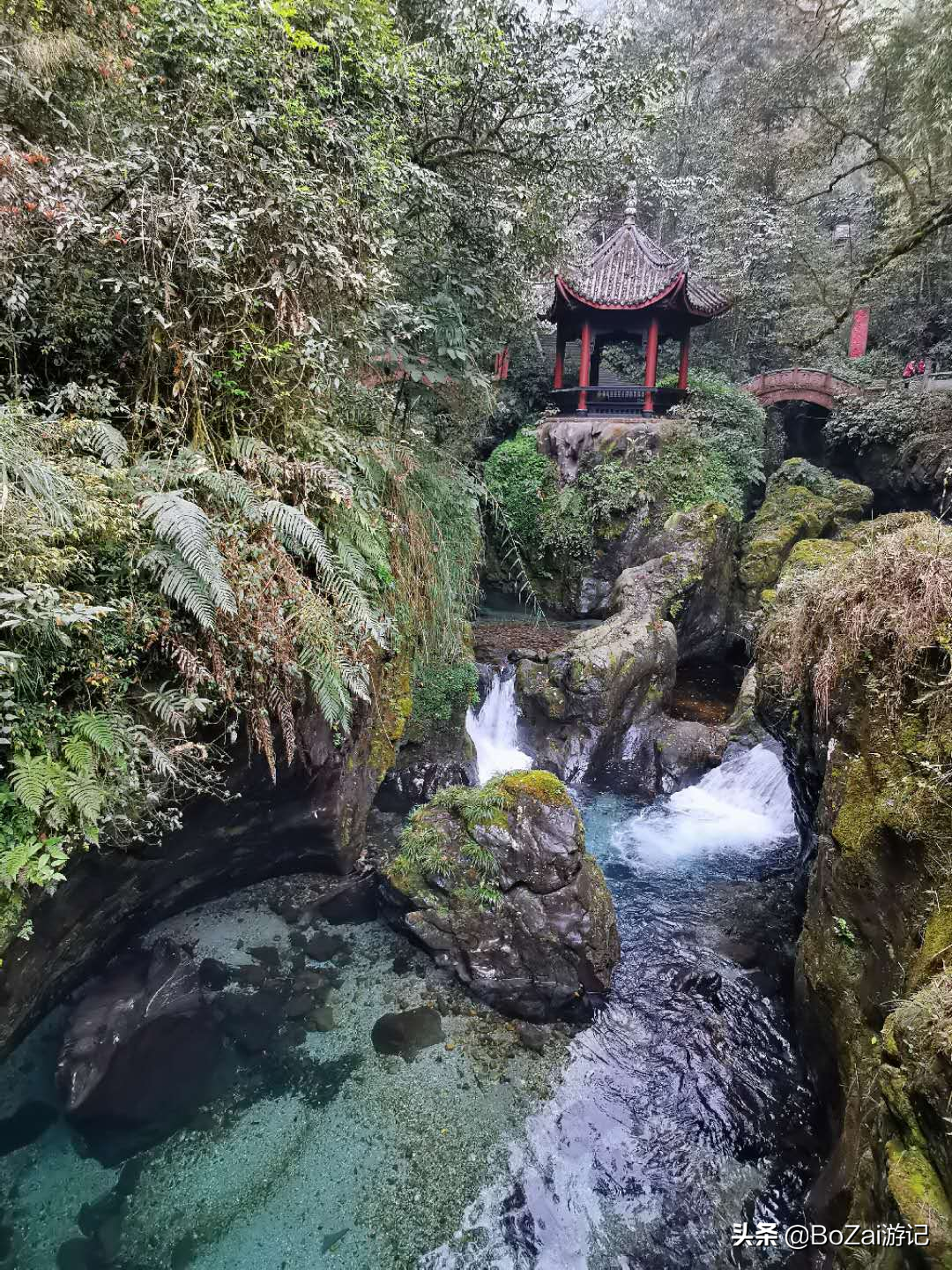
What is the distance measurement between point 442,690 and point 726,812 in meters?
4.53

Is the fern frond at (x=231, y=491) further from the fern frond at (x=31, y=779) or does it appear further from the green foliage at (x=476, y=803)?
the green foliage at (x=476, y=803)

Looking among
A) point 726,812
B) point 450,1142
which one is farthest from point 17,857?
point 726,812

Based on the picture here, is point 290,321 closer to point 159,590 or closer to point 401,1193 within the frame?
point 159,590

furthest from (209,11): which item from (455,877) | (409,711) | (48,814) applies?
(455,877)

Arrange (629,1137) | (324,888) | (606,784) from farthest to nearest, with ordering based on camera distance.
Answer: (606,784), (324,888), (629,1137)

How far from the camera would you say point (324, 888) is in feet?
21.5

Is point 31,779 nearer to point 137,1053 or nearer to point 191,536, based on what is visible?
point 191,536

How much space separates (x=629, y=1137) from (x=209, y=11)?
26.9ft

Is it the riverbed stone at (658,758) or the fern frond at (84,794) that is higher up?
the fern frond at (84,794)

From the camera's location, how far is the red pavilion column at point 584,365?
16000mm

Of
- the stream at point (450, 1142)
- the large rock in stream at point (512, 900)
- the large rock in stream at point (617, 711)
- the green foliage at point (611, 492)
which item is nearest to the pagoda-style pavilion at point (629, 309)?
the green foliage at point (611, 492)

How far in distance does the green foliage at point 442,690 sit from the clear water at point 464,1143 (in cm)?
304

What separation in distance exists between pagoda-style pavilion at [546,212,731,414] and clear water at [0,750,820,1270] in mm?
14124

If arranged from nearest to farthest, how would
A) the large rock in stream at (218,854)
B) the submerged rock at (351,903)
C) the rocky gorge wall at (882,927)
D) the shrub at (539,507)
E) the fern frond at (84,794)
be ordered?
the rocky gorge wall at (882,927) < the fern frond at (84,794) < the large rock in stream at (218,854) < the submerged rock at (351,903) < the shrub at (539,507)
